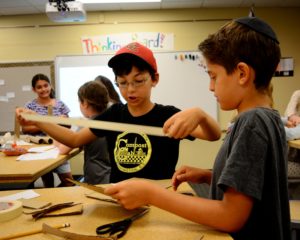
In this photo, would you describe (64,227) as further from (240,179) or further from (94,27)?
(94,27)

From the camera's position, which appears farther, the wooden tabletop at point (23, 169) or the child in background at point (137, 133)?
the wooden tabletop at point (23, 169)

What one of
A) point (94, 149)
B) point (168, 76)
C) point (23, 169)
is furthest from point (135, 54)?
point (168, 76)

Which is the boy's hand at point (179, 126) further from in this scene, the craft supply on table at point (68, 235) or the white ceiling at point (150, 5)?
the white ceiling at point (150, 5)

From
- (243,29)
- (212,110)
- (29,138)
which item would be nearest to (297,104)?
(212,110)

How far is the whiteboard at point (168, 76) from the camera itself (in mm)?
5301

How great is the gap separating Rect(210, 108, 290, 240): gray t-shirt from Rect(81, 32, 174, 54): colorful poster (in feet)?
15.5

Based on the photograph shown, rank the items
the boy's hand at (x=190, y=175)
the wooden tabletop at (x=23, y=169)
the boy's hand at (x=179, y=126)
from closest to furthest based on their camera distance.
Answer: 1. the boy's hand at (x=179, y=126)
2. the boy's hand at (x=190, y=175)
3. the wooden tabletop at (x=23, y=169)

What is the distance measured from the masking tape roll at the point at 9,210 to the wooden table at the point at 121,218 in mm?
15

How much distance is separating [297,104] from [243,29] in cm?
356

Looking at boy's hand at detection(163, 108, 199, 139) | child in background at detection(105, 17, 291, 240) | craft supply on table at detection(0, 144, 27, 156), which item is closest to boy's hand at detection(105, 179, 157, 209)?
child in background at detection(105, 17, 291, 240)

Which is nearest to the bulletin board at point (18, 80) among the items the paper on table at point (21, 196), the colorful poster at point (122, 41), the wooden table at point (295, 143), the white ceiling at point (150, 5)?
the colorful poster at point (122, 41)

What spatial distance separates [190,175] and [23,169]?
131 centimetres

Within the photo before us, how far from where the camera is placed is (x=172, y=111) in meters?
1.57

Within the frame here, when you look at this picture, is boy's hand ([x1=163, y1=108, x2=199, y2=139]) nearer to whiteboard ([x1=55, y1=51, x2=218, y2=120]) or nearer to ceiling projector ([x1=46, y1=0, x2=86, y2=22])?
ceiling projector ([x1=46, y1=0, x2=86, y2=22])
